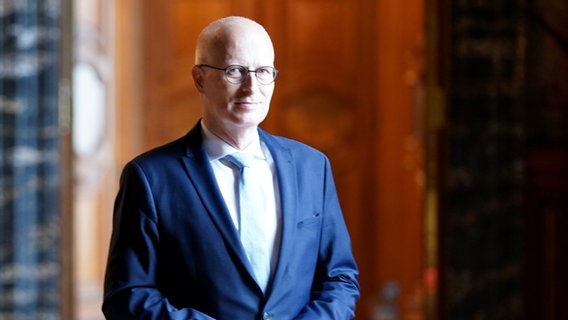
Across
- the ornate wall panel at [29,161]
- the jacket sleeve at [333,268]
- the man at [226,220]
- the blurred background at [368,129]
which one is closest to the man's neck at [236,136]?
the man at [226,220]

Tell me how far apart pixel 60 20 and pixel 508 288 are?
189 centimetres

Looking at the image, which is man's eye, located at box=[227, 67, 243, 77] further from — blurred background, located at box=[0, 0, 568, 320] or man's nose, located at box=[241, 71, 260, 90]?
blurred background, located at box=[0, 0, 568, 320]

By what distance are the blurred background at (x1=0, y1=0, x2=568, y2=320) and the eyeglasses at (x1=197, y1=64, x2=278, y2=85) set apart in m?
2.11

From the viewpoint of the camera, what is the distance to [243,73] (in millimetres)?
1061

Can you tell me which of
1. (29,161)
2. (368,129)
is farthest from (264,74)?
(368,129)

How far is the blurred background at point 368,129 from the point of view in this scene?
11.5ft

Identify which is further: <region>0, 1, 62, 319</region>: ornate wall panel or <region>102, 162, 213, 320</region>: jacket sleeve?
<region>0, 1, 62, 319</region>: ornate wall panel

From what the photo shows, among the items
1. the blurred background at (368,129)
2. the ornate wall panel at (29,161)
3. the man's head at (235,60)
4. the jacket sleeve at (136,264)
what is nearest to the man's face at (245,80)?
the man's head at (235,60)

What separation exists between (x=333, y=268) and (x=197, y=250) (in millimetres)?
161

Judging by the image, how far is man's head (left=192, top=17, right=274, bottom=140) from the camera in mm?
1055

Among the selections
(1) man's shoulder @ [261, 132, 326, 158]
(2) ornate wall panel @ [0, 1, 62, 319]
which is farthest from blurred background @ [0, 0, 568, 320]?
(1) man's shoulder @ [261, 132, 326, 158]

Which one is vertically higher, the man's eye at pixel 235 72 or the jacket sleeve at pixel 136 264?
the man's eye at pixel 235 72

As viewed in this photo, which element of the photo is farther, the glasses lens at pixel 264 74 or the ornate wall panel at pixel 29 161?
the ornate wall panel at pixel 29 161

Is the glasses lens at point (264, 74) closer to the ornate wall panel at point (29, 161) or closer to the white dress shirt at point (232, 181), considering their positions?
the white dress shirt at point (232, 181)
